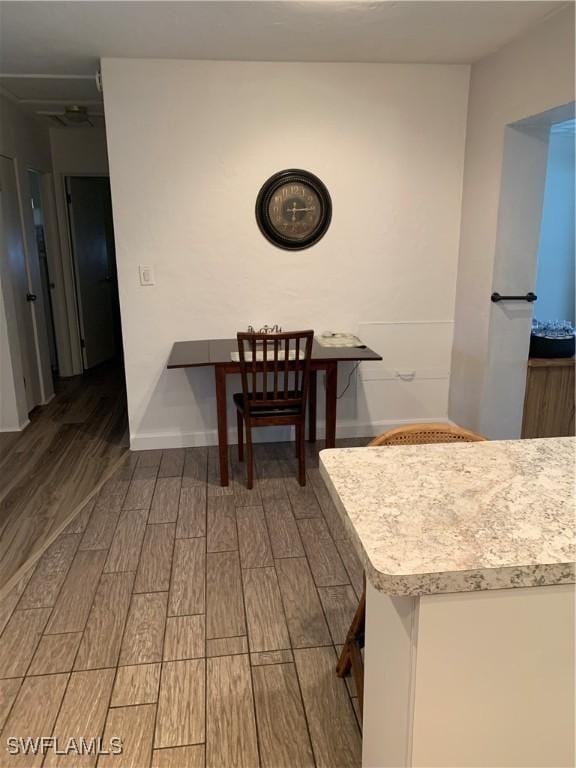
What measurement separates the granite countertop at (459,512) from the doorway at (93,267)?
16.7ft

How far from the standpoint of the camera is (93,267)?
612 centimetres

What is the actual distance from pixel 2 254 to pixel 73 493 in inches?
78.4

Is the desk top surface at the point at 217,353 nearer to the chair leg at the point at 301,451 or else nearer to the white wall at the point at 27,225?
the chair leg at the point at 301,451

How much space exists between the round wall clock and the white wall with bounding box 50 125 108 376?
8.50 feet

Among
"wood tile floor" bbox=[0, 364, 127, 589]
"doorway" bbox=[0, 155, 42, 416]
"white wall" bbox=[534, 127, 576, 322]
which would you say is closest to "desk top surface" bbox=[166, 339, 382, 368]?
"wood tile floor" bbox=[0, 364, 127, 589]

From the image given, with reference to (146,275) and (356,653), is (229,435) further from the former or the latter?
(356,653)

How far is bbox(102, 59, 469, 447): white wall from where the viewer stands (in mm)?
3377

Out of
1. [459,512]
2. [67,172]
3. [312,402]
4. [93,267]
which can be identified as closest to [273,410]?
[312,402]

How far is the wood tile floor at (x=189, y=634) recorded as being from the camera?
164cm

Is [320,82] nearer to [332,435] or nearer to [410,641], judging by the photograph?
[332,435]

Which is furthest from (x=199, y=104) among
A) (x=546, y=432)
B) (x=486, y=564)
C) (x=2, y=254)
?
(x=486, y=564)

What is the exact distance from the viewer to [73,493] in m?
3.19

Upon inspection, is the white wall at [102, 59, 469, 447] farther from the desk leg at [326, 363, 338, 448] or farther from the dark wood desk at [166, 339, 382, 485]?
the desk leg at [326, 363, 338, 448]

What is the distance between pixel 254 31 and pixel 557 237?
274 cm
